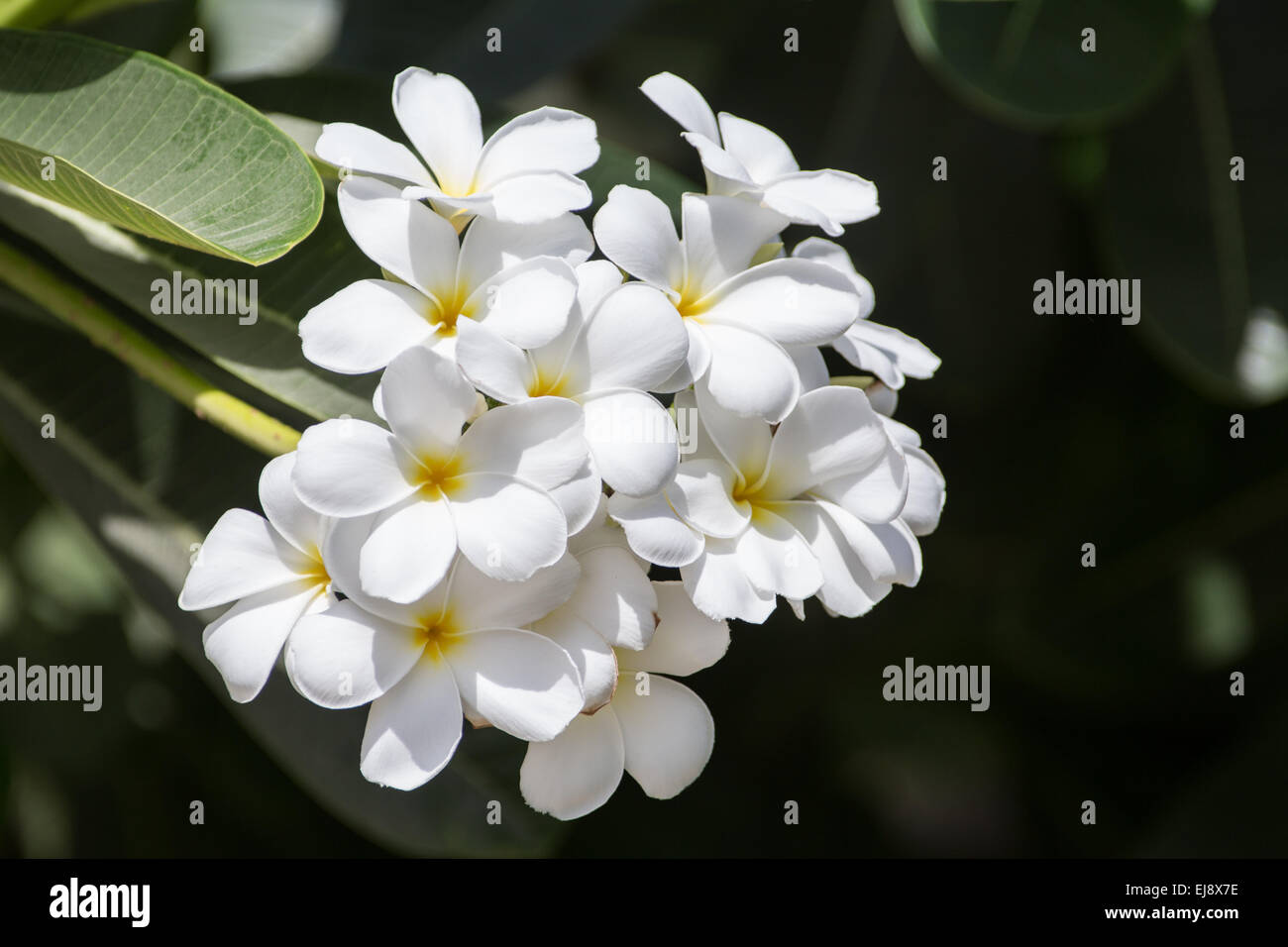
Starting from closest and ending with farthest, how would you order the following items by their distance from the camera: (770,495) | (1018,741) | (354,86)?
(770,495) < (354,86) < (1018,741)

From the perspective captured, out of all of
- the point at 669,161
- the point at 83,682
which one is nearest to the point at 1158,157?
the point at 669,161

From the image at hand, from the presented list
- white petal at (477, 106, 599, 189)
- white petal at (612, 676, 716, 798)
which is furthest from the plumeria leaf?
white petal at (612, 676, 716, 798)

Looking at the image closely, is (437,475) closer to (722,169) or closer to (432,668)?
(432,668)

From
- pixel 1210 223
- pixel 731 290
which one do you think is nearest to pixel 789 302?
pixel 731 290

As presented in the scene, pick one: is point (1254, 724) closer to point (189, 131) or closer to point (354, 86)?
point (354, 86)

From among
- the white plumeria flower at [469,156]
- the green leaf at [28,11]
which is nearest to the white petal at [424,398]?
the white plumeria flower at [469,156]
